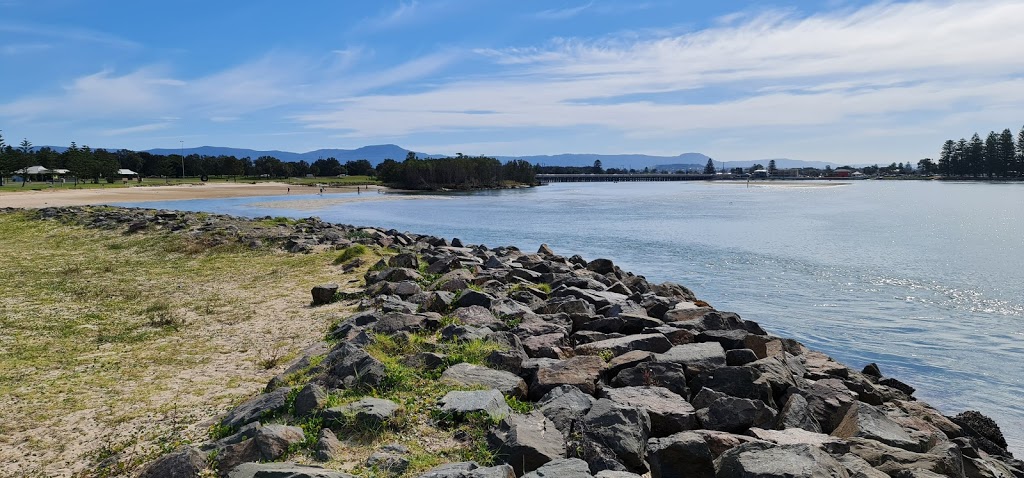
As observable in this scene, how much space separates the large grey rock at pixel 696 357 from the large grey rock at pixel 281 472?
4.62 metres

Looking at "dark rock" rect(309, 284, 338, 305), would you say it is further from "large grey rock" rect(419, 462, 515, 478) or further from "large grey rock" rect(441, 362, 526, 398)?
"large grey rock" rect(419, 462, 515, 478)

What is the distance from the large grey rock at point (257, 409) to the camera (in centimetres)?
641

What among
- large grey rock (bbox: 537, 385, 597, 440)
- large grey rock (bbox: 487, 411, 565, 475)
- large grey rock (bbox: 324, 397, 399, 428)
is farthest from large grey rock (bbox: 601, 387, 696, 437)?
large grey rock (bbox: 324, 397, 399, 428)

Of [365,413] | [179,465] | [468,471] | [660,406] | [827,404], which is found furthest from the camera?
[827,404]

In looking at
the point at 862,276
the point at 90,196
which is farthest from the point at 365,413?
the point at 90,196

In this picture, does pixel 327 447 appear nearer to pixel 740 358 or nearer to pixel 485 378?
pixel 485 378

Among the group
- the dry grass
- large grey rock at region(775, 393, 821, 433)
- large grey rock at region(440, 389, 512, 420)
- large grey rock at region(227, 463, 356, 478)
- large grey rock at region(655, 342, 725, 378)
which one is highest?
large grey rock at region(227, 463, 356, 478)

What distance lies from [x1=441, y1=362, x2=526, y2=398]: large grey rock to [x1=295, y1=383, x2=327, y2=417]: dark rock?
140cm

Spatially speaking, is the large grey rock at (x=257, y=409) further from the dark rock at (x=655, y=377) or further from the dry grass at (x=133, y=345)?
the dark rock at (x=655, y=377)

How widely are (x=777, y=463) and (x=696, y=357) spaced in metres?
3.55

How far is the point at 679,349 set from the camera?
882 centimetres

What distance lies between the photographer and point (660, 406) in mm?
6766

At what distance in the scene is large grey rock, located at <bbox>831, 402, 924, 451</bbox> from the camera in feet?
21.0

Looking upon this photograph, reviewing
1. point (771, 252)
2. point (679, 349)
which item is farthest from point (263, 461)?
point (771, 252)
